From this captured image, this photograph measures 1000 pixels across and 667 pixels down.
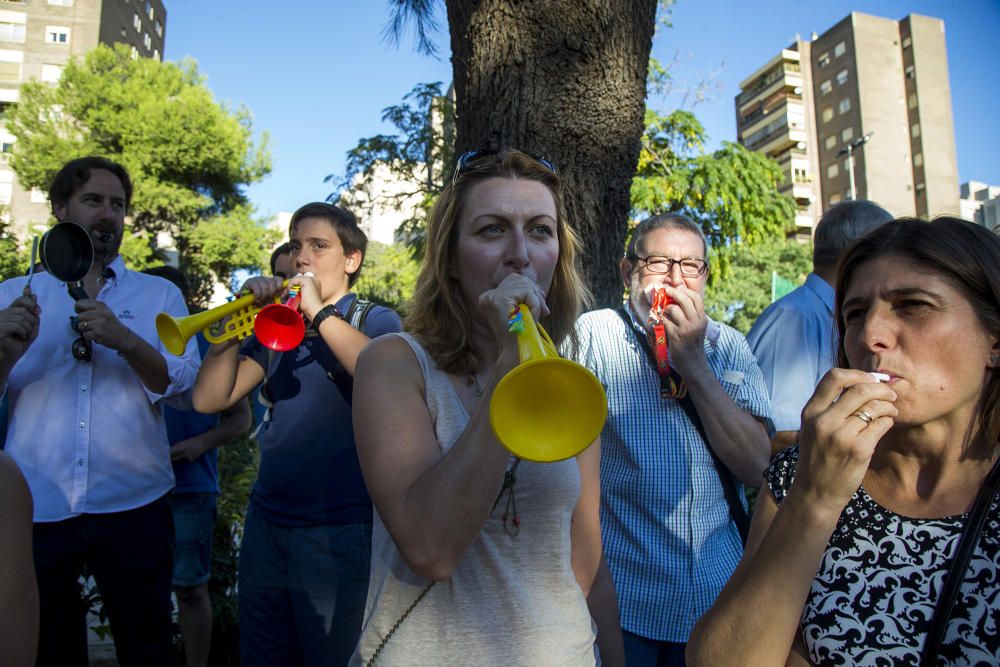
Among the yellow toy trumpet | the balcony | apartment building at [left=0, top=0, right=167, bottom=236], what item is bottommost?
the yellow toy trumpet

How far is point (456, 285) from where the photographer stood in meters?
1.82

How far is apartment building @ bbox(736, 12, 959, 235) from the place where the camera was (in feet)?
176

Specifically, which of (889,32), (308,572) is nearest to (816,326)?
(308,572)

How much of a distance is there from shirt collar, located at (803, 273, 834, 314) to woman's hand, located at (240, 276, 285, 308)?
2.47 meters

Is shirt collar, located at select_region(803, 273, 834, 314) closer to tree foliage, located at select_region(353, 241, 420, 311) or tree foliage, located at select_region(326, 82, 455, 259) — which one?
tree foliage, located at select_region(326, 82, 455, 259)

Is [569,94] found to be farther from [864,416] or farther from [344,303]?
[864,416]

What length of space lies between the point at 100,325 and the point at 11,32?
53.8 meters

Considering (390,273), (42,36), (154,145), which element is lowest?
(390,273)

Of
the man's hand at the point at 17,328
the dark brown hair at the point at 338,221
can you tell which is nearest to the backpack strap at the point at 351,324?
the dark brown hair at the point at 338,221

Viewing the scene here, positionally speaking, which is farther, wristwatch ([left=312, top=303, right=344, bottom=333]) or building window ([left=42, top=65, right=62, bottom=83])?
building window ([left=42, top=65, right=62, bottom=83])

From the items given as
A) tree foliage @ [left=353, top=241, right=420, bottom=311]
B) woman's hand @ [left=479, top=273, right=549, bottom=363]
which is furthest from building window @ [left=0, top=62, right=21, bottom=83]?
woman's hand @ [left=479, top=273, right=549, bottom=363]

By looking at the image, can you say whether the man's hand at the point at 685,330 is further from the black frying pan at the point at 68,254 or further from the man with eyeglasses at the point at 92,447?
the black frying pan at the point at 68,254

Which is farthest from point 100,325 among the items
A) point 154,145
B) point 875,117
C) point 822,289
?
point 875,117

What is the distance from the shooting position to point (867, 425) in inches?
48.0
